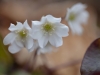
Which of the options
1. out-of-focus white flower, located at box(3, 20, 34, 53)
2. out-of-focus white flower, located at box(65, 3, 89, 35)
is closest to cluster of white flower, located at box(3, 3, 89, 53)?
out-of-focus white flower, located at box(3, 20, 34, 53)

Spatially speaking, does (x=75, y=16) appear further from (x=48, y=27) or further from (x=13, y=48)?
(x=13, y=48)

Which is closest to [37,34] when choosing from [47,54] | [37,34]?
[37,34]

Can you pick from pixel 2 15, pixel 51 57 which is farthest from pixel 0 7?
pixel 51 57

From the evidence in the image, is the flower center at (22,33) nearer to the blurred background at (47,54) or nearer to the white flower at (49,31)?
the white flower at (49,31)

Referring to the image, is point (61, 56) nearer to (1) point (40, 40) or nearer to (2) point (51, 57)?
(2) point (51, 57)

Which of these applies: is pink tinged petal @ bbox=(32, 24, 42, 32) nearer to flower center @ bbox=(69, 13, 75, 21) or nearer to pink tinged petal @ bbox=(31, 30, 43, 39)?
pink tinged petal @ bbox=(31, 30, 43, 39)

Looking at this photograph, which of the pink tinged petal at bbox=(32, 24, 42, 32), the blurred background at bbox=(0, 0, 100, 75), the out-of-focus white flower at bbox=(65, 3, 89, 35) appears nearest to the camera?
the pink tinged petal at bbox=(32, 24, 42, 32)

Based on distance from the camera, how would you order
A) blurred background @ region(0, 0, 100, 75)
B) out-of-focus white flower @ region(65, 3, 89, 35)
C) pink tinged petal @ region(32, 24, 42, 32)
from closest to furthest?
pink tinged petal @ region(32, 24, 42, 32), out-of-focus white flower @ region(65, 3, 89, 35), blurred background @ region(0, 0, 100, 75)

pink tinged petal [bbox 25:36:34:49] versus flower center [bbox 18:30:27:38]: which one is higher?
flower center [bbox 18:30:27:38]

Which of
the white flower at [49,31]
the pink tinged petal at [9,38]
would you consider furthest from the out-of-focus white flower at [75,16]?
the pink tinged petal at [9,38]
